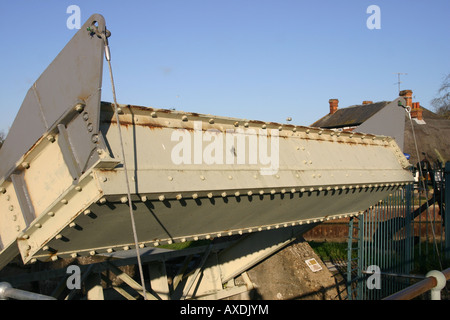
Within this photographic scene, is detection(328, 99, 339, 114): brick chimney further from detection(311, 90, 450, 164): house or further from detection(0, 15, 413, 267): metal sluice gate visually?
detection(0, 15, 413, 267): metal sluice gate

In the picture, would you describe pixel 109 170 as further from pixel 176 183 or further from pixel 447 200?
pixel 447 200

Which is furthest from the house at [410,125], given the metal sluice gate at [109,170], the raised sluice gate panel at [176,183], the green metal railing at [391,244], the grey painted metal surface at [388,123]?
the metal sluice gate at [109,170]

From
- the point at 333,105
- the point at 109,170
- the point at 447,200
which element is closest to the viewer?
the point at 109,170

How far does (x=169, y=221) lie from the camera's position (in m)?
5.88

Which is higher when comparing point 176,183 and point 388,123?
point 388,123

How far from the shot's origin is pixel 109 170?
4.72 meters

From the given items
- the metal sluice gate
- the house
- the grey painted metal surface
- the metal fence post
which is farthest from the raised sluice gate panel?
the house

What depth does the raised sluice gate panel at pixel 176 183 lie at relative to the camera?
16.2 ft

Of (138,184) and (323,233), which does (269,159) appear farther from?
(323,233)

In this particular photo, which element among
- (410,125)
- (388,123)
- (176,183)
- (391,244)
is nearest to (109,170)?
(176,183)

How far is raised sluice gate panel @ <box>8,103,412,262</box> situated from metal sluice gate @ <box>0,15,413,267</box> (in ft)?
0.05

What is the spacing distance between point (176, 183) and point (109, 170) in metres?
0.90

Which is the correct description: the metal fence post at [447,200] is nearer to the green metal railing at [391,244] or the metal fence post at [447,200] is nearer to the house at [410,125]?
the green metal railing at [391,244]
